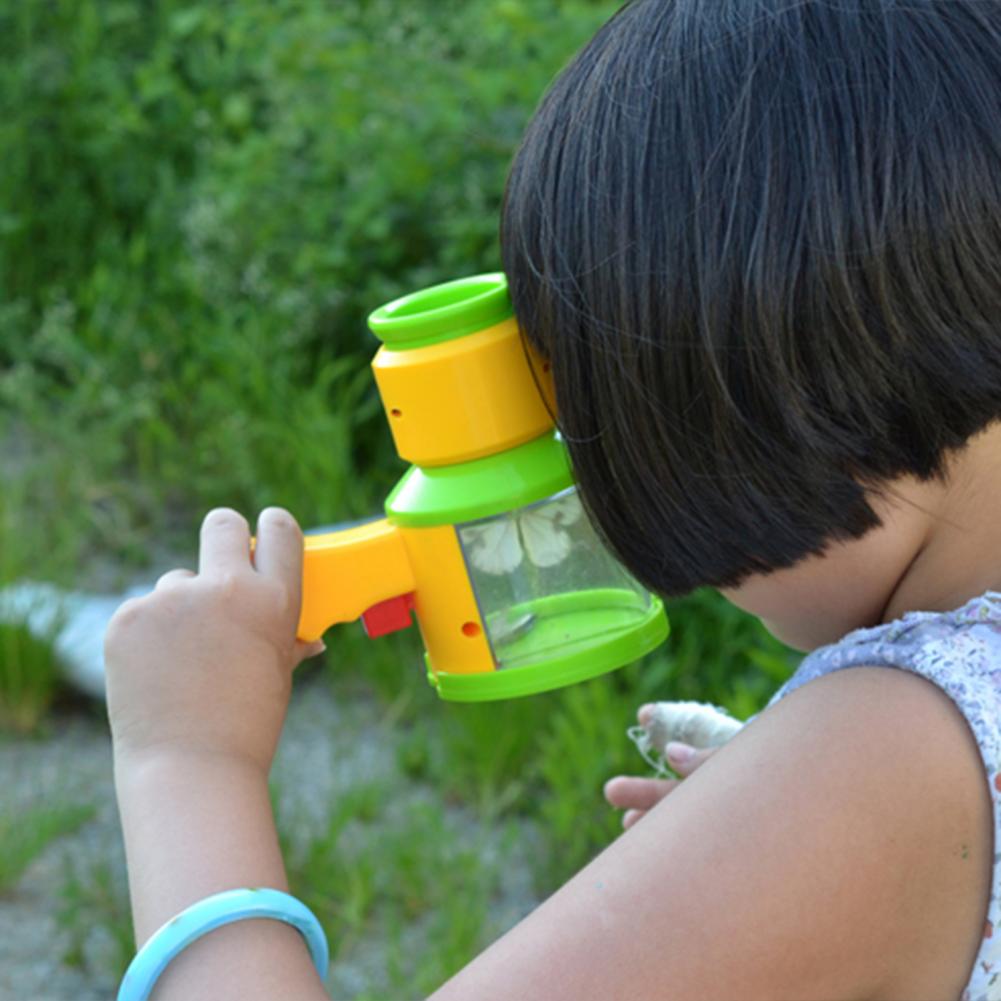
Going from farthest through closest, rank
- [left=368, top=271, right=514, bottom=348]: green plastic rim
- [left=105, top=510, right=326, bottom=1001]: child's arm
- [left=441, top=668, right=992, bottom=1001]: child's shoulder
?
[left=368, top=271, right=514, bottom=348]: green plastic rim
[left=105, top=510, right=326, bottom=1001]: child's arm
[left=441, top=668, right=992, bottom=1001]: child's shoulder

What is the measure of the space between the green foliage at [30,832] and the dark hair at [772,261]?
1400 millimetres

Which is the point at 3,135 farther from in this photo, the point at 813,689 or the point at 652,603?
the point at 813,689

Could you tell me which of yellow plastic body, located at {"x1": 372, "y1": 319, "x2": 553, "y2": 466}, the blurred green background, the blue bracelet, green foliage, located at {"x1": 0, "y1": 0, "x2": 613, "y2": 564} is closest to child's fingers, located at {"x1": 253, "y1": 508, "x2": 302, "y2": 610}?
yellow plastic body, located at {"x1": 372, "y1": 319, "x2": 553, "y2": 466}

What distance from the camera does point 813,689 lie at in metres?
1.06

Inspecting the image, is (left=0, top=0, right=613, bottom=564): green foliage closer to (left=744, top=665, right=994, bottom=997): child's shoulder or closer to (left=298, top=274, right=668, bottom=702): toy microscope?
(left=298, top=274, right=668, bottom=702): toy microscope

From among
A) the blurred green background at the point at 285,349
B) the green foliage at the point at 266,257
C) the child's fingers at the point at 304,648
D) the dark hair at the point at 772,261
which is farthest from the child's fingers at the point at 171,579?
the green foliage at the point at 266,257

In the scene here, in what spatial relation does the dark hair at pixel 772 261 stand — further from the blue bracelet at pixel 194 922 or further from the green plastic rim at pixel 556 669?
the blue bracelet at pixel 194 922

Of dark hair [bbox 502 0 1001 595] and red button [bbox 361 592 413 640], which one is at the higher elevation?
dark hair [bbox 502 0 1001 595]

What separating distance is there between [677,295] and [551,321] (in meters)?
0.11

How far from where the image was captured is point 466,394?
3.92 feet

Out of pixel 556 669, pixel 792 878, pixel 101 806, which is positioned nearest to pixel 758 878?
pixel 792 878

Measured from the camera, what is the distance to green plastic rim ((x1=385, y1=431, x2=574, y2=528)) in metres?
1.21

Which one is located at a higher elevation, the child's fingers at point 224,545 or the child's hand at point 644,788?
the child's fingers at point 224,545

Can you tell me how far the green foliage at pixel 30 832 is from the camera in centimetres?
223
